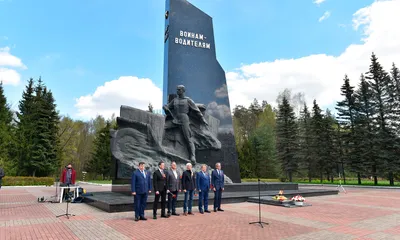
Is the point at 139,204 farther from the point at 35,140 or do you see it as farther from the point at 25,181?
the point at 35,140

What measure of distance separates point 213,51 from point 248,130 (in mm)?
27264

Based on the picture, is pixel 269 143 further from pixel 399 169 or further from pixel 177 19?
pixel 177 19

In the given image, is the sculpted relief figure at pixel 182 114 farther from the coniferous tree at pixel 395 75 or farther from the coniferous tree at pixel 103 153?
the coniferous tree at pixel 395 75

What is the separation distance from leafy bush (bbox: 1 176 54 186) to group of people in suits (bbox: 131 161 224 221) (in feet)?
67.5

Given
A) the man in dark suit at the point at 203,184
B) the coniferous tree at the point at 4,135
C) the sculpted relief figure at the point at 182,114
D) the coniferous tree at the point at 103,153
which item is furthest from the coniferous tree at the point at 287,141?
the coniferous tree at the point at 4,135

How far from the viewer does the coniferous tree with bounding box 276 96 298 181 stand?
29656 millimetres

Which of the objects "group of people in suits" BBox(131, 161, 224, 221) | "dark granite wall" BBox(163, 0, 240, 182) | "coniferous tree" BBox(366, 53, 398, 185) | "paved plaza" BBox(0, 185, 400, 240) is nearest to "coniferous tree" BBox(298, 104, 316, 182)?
"coniferous tree" BBox(366, 53, 398, 185)

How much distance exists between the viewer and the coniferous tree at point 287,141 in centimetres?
2966

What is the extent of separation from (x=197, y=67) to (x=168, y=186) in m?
9.39

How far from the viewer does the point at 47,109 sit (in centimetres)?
2884

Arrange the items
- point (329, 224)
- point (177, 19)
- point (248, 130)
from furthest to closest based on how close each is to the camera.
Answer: point (248, 130), point (177, 19), point (329, 224)

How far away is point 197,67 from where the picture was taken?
15570mm

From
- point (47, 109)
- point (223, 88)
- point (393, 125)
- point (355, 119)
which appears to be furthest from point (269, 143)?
point (47, 109)

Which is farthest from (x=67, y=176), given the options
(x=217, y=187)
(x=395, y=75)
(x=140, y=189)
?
(x=395, y=75)
